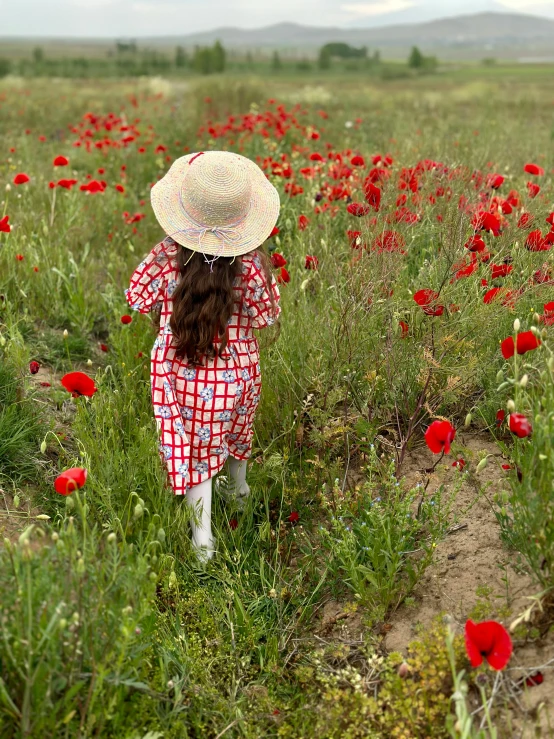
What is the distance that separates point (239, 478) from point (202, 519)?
0.35 metres

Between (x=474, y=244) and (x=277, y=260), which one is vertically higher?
(x=474, y=244)

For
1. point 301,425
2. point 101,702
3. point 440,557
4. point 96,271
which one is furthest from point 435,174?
point 101,702

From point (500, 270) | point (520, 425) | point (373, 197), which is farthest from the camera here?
point (373, 197)

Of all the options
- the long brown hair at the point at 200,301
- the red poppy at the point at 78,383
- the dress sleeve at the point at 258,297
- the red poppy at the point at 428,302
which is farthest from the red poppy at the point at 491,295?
the red poppy at the point at 78,383

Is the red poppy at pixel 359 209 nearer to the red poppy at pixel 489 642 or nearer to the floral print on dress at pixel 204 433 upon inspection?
the floral print on dress at pixel 204 433

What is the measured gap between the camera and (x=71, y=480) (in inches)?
67.4

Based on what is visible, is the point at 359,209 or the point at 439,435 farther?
the point at 359,209

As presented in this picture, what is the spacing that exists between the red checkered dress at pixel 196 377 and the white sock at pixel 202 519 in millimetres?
48

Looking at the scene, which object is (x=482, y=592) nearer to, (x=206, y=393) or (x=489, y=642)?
(x=489, y=642)

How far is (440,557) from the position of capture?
2.36 meters

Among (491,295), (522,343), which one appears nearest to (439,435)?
(522,343)

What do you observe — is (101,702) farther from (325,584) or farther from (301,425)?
(301,425)

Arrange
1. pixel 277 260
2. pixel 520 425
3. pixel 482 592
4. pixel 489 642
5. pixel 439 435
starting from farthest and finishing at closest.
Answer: pixel 277 260
pixel 482 592
pixel 439 435
pixel 520 425
pixel 489 642

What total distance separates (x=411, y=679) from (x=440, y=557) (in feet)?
1.80
